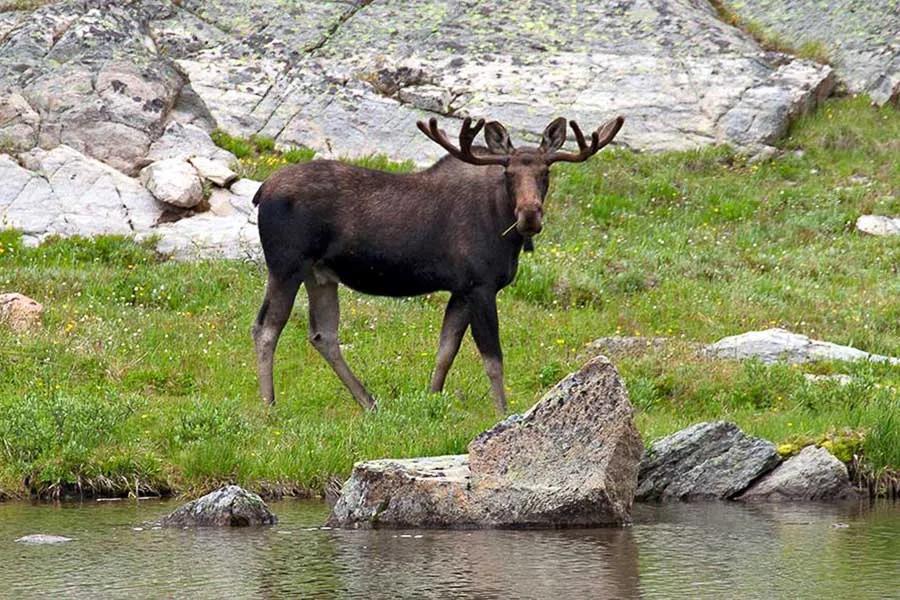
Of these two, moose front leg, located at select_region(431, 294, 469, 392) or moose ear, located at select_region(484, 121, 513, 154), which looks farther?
moose front leg, located at select_region(431, 294, 469, 392)

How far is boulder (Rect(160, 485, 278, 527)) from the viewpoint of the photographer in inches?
375

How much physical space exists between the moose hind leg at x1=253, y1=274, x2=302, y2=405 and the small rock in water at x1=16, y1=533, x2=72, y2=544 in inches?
173

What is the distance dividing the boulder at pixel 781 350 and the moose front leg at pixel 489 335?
8.47 feet

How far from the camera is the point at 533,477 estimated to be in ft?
31.4

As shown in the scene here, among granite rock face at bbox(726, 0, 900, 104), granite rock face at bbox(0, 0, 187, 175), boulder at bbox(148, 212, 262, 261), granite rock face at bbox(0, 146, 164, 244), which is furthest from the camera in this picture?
granite rock face at bbox(726, 0, 900, 104)

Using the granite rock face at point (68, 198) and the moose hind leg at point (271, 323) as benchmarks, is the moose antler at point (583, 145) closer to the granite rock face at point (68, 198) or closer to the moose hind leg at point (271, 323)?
the moose hind leg at point (271, 323)

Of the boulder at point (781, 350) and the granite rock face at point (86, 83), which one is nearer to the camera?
the boulder at point (781, 350)

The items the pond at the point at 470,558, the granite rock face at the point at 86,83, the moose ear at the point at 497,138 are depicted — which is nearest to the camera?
the pond at the point at 470,558

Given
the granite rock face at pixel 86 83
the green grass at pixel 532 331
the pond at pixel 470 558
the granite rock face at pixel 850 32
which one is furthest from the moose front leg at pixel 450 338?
the granite rock face at pixel 850 32

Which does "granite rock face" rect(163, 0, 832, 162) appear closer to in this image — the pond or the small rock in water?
the pond

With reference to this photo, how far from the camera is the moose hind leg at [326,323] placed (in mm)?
13750

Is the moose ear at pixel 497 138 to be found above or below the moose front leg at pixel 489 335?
above

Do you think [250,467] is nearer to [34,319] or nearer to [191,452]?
[191,452]

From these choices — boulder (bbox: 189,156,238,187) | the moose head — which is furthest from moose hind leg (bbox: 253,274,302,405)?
boulder (bbox: 189,156,238,187)
